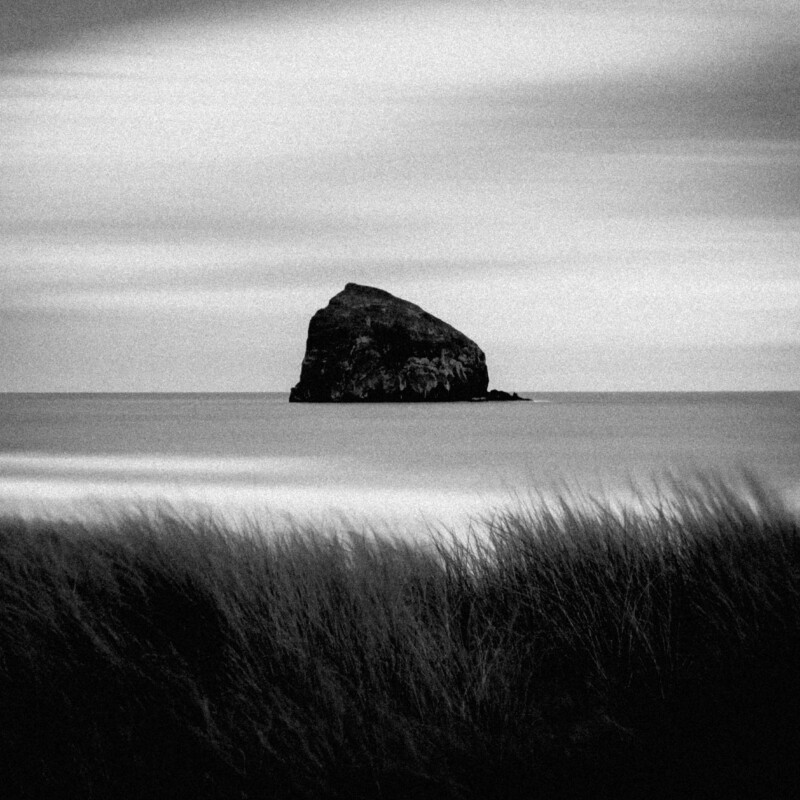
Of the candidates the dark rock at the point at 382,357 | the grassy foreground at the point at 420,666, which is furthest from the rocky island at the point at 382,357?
the grassy foreground at the point at 420,666

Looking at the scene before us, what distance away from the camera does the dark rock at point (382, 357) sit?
424 feet

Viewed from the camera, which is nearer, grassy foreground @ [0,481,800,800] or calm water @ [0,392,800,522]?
grassy foreground @ [0,481,800,800]

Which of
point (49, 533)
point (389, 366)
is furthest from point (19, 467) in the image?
point (389, 366)

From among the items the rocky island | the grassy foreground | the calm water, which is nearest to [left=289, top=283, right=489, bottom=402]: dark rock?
the rocky island

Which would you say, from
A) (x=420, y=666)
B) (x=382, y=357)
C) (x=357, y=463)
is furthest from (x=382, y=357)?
(x=420, y=666)

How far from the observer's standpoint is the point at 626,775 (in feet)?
12.5

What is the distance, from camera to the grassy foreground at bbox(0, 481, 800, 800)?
12.4 ft

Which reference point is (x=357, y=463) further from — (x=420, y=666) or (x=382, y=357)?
(x=382, y=357)

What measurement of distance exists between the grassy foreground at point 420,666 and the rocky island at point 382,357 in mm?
122553

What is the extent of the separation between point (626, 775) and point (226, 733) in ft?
5.26

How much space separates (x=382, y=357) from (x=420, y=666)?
413 ft

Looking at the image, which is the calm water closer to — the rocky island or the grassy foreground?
the grassy foreground

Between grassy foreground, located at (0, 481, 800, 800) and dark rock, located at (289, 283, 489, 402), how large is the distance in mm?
122583

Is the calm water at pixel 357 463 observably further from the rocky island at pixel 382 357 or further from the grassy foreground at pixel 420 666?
the rocky island at pixel 382 357
